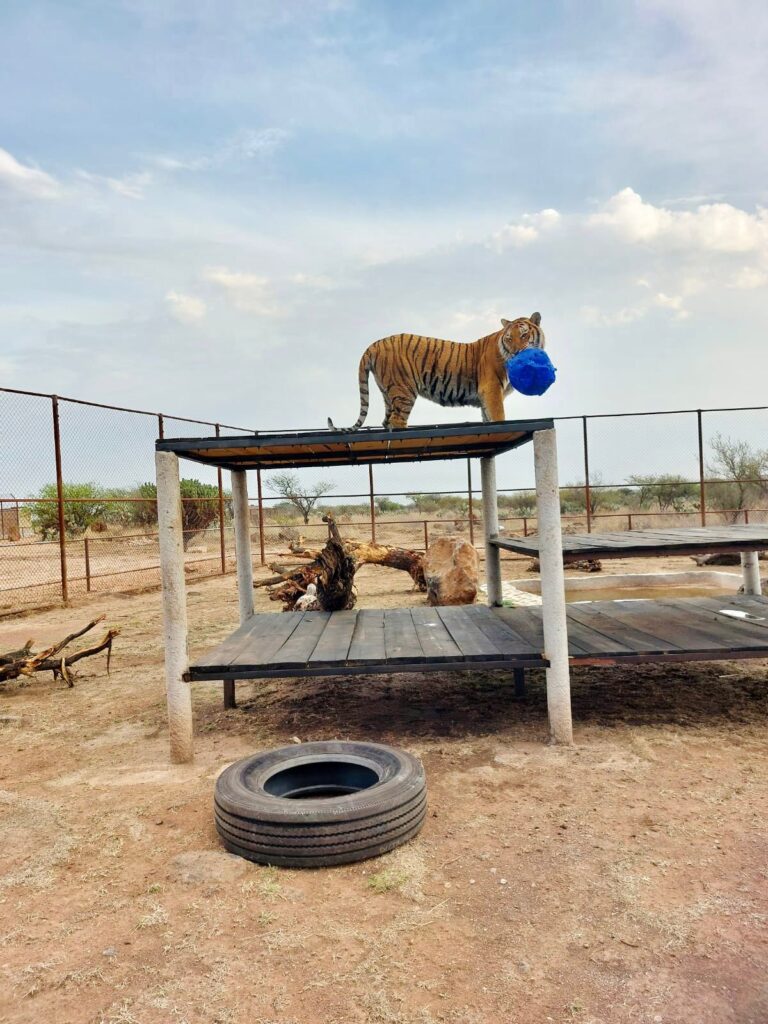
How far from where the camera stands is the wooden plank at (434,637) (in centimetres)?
430

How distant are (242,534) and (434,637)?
2100 mm

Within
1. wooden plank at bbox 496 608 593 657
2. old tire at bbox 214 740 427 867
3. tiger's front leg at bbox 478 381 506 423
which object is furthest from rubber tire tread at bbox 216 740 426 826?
tiger's front leg at bbox 478 381 506 423

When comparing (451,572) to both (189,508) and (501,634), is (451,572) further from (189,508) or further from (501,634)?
(189,508)

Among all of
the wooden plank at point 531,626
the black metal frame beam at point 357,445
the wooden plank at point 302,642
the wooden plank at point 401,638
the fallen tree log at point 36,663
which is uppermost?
the black metal frame beam at point 357,445

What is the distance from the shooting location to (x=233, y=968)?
2.16m

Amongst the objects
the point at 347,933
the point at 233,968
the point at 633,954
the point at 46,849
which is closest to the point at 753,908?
the point at 633,954

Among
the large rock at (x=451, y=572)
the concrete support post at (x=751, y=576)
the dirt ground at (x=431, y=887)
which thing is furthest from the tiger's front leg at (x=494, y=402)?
the large rock at (x=451, y=572)

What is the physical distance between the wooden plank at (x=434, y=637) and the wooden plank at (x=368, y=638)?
30 cm

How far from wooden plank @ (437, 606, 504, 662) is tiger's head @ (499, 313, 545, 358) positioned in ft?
7.25

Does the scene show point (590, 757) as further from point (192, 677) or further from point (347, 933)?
point (192, 677)

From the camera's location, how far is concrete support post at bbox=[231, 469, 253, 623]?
6.01 meters

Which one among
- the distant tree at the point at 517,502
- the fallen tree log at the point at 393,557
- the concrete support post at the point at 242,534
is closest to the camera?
the concrete support post at the point at 242,534

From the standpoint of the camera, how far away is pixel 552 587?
4.22 meters

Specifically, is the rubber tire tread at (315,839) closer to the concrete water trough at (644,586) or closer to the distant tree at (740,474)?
the concrete water trough at (644,586)
